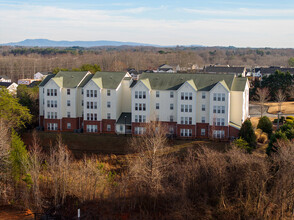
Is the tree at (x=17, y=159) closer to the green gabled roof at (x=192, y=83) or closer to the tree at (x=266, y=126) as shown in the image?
the green gabled roof at (x=192, y=83)

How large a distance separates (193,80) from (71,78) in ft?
60.3

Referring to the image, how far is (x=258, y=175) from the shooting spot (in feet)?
93.3

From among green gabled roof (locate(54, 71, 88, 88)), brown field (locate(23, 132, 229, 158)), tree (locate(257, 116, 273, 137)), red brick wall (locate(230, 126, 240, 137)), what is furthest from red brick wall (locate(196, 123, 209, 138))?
green gabled roof (locate(54, 71, 88, 88))

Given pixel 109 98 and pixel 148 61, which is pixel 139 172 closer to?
pixel 109 98

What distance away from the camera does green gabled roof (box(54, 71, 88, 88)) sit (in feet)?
182

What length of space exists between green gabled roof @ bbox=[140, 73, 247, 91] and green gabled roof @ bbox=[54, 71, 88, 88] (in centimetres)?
974

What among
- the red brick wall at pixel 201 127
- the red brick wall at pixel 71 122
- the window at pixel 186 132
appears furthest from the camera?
the red brick wall at pixel 71 122

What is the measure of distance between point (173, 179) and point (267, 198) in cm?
1106

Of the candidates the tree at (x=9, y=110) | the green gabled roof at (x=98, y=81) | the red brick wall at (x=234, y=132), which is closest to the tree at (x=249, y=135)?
the red brick wall at (x=234, y=132)

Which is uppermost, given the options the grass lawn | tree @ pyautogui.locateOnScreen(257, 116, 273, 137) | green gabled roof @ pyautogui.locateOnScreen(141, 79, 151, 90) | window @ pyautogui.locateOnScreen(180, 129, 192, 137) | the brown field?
green gabled roof @ pyautogui.locateOnScreen(141, 79, 151, 90)

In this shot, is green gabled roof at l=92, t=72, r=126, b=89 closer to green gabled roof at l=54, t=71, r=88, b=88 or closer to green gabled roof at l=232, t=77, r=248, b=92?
green gabled roof at l=54, t=71, r=88, b=88

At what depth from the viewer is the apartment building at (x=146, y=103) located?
50844 mm

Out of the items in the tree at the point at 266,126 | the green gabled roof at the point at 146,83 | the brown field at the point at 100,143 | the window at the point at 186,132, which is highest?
the green gabled roof at the point at 146,83

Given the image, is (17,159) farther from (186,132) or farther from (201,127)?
(201,127)
